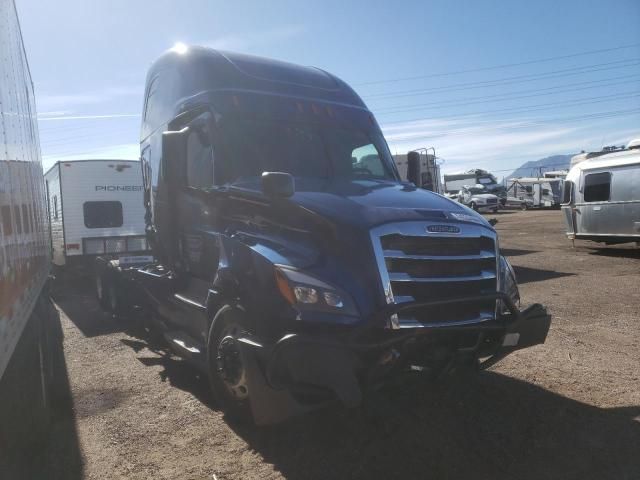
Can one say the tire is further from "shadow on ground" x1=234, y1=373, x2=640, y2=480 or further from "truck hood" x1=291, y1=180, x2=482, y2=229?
"truck hood" x1=291, y1=180, x2=482, y2=229

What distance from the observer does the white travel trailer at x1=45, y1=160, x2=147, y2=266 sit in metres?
13.3

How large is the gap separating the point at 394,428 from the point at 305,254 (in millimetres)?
1676

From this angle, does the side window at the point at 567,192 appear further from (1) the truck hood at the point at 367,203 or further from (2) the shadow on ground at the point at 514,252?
(1) the truck hood at the point at 367,203

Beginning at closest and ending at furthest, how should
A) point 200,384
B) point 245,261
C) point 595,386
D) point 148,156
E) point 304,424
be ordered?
1. point 245,261
2. point 304,424
3. point 595,386
4. point 200,384
5. point 148,156

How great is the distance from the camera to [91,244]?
13500 millimetres

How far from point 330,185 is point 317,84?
159cm

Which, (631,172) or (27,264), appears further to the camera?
(631,172)

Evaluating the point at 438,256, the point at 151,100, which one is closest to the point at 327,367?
the point at 438,256

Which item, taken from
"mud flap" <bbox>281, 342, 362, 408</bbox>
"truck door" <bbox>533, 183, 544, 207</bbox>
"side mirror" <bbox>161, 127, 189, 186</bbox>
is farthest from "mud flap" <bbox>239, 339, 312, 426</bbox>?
"truck door" <bbox>533, 183, 544, 207</bbox>

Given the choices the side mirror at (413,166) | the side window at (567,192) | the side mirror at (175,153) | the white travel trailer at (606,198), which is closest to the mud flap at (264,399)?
the side mirror at (175,153)

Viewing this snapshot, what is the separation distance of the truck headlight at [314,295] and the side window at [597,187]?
1442cm

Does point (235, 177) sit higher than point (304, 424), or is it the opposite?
point (235, 177)

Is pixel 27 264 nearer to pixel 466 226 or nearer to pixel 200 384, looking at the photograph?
pixel 200 384

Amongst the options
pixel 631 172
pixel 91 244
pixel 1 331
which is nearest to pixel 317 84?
pixel 1 331
